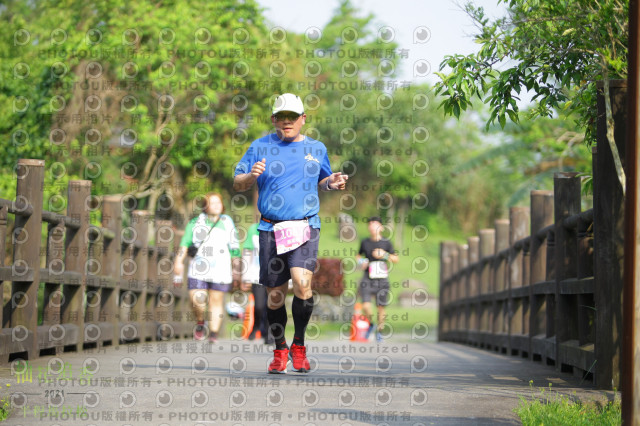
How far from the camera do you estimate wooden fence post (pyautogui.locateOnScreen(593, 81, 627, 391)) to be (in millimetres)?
6836

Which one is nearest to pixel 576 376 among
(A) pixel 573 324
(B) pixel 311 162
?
(A) pixel 573 324

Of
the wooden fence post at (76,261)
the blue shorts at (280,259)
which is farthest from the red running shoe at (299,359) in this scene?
the wooden fence post at (76,261)

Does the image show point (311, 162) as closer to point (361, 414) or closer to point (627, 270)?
point (361, 414)

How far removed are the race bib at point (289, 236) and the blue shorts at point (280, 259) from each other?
0.09 m

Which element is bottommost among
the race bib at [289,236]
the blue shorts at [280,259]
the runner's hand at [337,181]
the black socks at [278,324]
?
the black socks at [278,324]

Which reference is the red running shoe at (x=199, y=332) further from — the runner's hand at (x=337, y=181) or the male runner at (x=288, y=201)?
the runner's hand at (x=337, y=181)

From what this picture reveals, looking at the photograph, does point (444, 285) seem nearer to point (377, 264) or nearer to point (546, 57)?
point (377, 264)

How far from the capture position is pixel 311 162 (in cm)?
814

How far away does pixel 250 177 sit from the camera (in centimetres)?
797

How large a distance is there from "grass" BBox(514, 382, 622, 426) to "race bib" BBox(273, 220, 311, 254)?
7.72 feet

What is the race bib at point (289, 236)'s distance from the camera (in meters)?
7.95

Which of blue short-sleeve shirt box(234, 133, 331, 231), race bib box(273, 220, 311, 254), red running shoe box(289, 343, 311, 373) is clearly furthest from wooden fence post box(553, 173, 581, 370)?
race bib box(273, 220, 311, 254)

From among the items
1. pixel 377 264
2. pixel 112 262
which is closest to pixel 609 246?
pixel 112 262

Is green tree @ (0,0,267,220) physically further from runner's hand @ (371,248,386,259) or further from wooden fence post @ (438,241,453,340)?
runner's hand @ (371,248,386,259)
